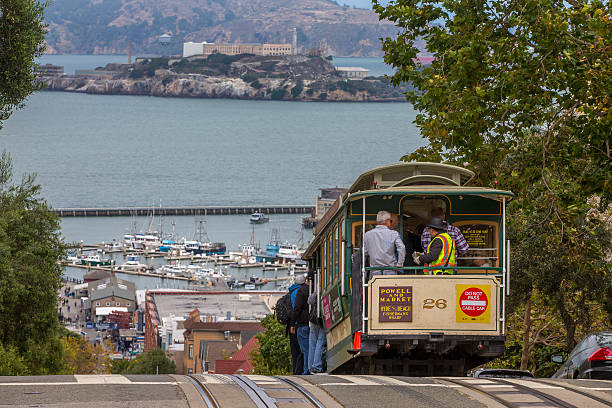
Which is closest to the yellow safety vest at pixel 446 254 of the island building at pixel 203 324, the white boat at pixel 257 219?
the island building at pixel 203 324

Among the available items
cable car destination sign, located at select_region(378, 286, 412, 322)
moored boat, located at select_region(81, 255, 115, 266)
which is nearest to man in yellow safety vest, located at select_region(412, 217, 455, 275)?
cable car destination sign, located at select_region(378, 286, 412, 322)

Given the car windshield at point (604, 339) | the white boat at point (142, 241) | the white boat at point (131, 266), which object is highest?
the white boat at point (142, 241)

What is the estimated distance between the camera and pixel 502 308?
46.6ft

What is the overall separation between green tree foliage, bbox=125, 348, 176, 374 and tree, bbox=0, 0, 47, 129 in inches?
2420

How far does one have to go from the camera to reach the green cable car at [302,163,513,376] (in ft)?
46.1

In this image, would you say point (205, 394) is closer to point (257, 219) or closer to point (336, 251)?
point (336, 251)

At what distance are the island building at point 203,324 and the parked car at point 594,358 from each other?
4657 cm

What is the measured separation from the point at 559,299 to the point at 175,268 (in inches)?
5195

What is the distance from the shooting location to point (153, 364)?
8181 cm

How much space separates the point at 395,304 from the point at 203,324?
7442 centimetres

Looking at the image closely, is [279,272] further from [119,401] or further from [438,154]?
[119,401]

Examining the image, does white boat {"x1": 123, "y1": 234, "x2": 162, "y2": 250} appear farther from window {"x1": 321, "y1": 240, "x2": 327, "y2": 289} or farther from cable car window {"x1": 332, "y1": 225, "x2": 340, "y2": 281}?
cable car window {"x1": 332, "y1": 225, "x2": 340, "y2": 281}

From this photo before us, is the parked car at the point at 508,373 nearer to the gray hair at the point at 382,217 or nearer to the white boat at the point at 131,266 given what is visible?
the gray hair at the point at 382,217

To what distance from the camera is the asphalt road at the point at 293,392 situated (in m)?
10.4
